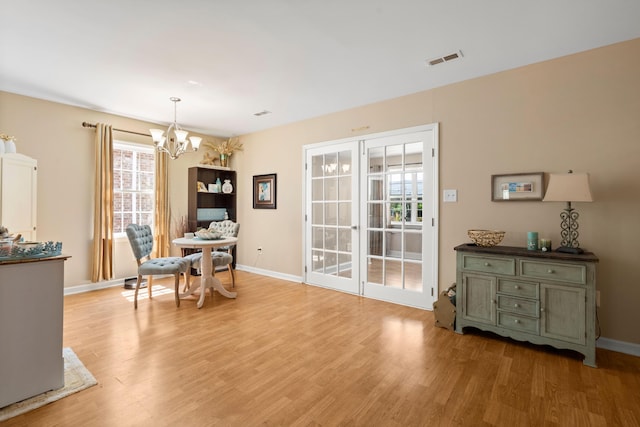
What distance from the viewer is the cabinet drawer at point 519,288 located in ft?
8.52

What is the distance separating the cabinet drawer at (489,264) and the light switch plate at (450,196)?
2.60ft

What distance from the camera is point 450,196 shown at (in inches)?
137

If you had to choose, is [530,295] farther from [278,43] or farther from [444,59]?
[278,43]

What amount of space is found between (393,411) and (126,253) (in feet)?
15.2

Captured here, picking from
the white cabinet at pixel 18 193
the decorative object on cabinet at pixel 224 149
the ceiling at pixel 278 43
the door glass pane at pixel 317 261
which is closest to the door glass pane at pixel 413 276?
the door glass pane at pixel 317 261

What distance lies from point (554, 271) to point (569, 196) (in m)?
0.63

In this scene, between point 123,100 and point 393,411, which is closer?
point 393,411

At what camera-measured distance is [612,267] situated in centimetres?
263

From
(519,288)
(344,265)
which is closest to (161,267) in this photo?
(344,265)

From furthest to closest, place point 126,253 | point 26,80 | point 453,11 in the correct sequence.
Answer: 1. point 126,253
2. point 26,80
3. point 453,11

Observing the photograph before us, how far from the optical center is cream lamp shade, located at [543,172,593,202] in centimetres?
246

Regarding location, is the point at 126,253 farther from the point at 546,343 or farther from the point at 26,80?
the point at 546,343

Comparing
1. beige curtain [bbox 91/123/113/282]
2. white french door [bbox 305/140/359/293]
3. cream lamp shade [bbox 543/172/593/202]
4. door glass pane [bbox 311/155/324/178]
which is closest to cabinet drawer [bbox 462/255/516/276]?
cream lamp shade [bbox 543/172/593/202]

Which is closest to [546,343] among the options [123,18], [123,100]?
[123,18]
